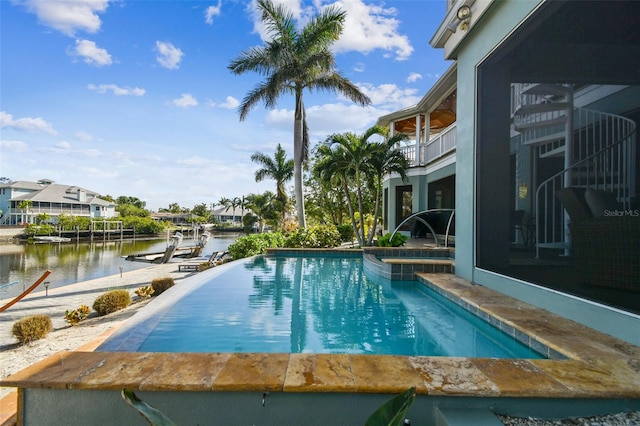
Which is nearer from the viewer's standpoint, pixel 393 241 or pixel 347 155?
pixel 393 241

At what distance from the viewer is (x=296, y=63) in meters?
16.3

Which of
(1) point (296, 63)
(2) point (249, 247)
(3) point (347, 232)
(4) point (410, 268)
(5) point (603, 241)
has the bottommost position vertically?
(2) point (249, 247)

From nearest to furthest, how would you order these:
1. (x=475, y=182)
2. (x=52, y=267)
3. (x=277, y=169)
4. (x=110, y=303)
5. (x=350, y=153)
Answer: (x=475, y=182)
(x=110, y=303)
(x=350, y=153)
(x=52, y=267)
(x=277, y=169)

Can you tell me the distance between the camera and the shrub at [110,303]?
9094 millimetres

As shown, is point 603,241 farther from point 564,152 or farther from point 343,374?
point 343,374

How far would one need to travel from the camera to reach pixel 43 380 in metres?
1.84

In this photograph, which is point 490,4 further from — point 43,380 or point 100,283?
point 100,283

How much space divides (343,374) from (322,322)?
92.7 inches

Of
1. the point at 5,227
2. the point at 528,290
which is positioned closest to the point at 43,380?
the point at 528,290

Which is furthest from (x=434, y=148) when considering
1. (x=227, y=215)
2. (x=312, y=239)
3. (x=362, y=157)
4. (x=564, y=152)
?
(x=227, y=215)

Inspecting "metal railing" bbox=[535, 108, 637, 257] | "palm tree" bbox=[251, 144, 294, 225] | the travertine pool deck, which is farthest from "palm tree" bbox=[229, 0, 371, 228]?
the travertine pool deck

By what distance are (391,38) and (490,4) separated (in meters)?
7.17

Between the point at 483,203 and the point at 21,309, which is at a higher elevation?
the point at 483,203

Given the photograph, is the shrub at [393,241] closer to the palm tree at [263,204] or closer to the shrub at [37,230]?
the palm tree at [263,204]
